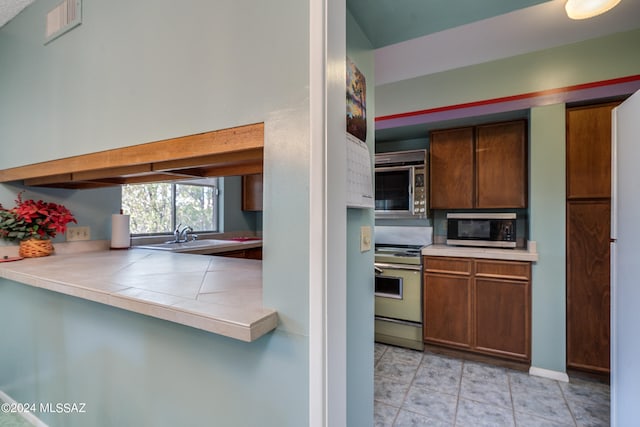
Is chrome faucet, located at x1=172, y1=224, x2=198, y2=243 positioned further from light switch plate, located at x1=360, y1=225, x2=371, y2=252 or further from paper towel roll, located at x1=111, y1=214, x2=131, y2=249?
light switch plate, located at x1=360, y1=225, x2=371, y2=252

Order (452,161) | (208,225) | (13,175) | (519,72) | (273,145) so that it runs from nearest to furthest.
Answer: (273,145)
(13,175)
(519,72)
(452,161)
(208,225)

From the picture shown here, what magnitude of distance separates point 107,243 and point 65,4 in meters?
1.59

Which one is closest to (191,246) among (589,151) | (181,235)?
(181,235)

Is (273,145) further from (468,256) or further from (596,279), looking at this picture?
(596,279)

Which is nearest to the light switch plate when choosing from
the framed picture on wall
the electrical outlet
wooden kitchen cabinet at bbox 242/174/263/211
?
the framed picture on wall

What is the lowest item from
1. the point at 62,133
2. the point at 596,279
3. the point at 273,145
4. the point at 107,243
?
the point at 596,279

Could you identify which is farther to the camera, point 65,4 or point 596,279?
point 596,279

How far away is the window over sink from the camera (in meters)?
3.06

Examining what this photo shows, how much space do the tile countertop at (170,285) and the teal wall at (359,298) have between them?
422 millimetres

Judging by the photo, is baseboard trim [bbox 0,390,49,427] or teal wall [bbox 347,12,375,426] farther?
baseboard trim [bbox 0,390,49,427]

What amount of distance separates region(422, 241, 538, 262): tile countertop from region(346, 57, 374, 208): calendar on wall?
5.72 feet

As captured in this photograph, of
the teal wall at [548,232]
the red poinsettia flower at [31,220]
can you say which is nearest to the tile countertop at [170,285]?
the red poinsettia flower at [31,220]

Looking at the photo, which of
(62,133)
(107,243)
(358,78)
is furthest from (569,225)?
(107,243)

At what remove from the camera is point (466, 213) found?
9.91 feet
